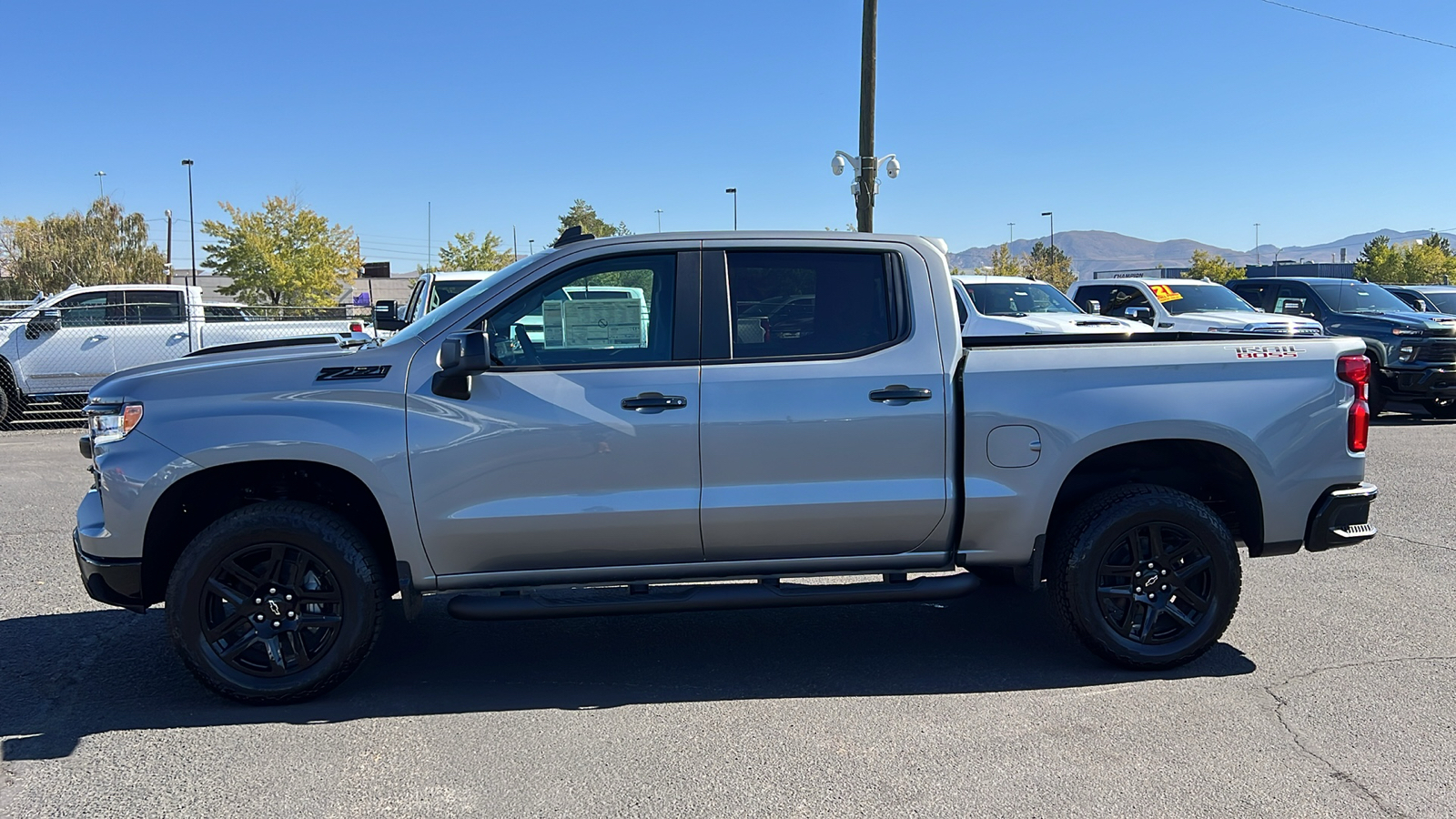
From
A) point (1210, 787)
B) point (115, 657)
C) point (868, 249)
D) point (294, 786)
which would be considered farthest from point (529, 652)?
point (1210, 787)

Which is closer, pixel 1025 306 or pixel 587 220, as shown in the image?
pixel 1025 306

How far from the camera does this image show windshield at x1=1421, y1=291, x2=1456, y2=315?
18438 mm

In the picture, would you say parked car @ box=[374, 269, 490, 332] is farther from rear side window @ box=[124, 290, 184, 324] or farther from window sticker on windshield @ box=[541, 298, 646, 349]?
window sticker on windshield @ box=[541, 298, 646, 349]

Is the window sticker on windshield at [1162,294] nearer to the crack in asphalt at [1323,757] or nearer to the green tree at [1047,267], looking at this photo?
the crack in asphalt at [1323,757]

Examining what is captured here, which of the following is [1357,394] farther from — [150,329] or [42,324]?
[42,324]

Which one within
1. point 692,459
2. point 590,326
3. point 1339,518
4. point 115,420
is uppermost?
point 590,326

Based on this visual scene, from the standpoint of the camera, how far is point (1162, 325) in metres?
15.7

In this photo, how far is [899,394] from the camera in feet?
15.1

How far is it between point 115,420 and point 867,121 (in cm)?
1519

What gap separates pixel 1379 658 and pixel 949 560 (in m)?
2.02

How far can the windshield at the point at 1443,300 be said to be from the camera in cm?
1844

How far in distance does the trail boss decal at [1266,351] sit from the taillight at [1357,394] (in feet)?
0.65

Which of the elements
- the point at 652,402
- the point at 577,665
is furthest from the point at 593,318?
the point at 577,665

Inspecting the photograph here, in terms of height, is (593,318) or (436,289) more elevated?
(436,289)
